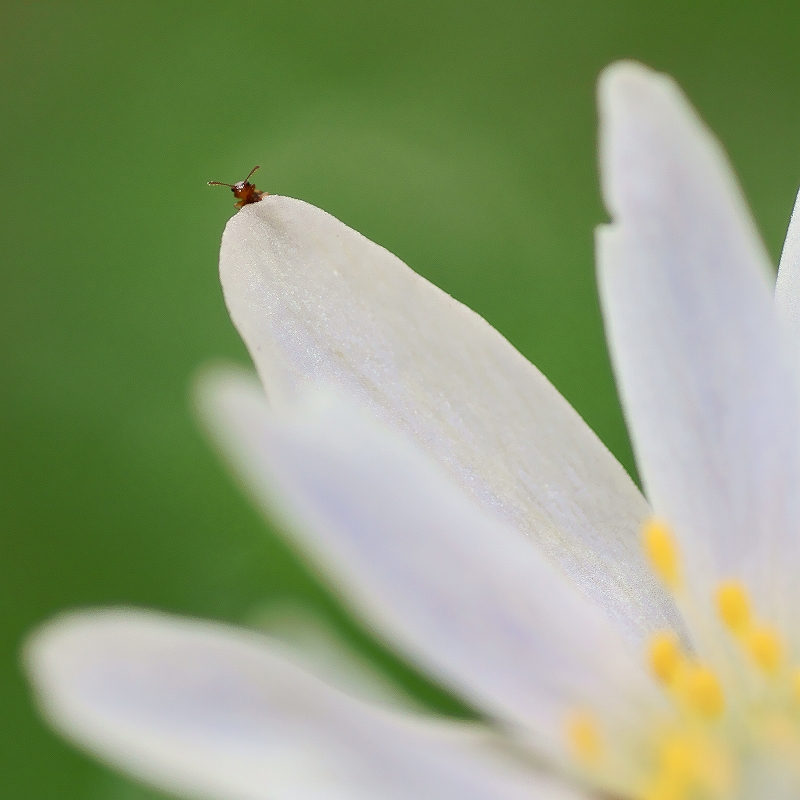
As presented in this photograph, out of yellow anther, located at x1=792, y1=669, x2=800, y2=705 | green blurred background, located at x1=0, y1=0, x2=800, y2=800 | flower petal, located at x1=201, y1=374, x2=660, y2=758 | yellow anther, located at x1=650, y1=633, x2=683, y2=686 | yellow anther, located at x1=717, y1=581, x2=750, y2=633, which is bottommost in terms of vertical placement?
flower petal, located at x1=201, y1=374, x2=660, y2=758

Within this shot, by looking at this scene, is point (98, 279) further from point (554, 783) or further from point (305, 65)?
point (554, 783)

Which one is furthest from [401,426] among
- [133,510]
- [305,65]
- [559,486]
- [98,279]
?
[305,65]

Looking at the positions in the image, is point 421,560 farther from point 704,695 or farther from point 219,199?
point 219,199

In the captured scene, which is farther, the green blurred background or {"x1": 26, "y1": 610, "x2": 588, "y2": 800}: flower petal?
the green blurred background

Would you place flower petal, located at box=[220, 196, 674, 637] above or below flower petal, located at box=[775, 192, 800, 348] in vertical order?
below

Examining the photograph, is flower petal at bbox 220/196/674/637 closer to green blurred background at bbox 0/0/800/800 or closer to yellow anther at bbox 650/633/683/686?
yellow anther at bbox 650/633/683/686

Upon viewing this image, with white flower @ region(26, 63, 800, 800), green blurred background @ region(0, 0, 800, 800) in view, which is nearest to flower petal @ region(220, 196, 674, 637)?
white flower @ region(26, 63, 800, 800)
